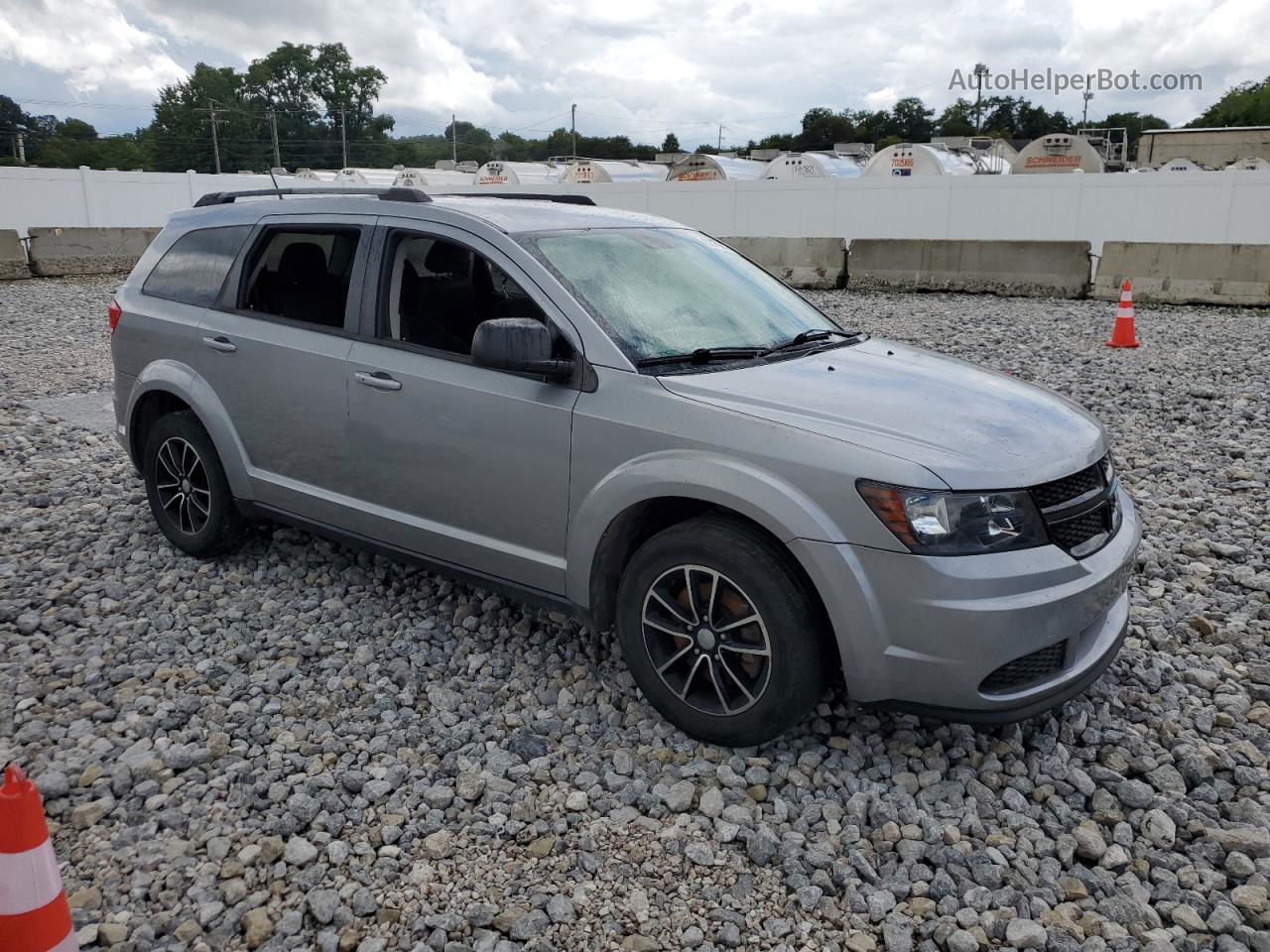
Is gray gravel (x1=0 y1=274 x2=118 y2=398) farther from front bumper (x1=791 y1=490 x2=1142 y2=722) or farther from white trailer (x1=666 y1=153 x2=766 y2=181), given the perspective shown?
white trailer (x1=666 y1=153 x2=766 y2=181)

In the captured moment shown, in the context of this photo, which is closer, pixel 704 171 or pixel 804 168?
pixel 804 168

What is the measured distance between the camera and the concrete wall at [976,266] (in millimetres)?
16078

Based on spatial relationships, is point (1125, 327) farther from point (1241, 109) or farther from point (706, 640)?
point (1241, 109)

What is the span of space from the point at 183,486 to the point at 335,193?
1.71 metres

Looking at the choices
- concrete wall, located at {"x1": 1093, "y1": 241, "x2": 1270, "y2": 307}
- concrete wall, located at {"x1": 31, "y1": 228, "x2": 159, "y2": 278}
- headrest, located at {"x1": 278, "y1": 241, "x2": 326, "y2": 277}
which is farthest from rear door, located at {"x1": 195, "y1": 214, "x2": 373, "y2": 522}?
concrete wall, located at {"x1": 31, "y1": 228, "x2": 159, "y2": 278}

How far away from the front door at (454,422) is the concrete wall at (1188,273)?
1409 cm

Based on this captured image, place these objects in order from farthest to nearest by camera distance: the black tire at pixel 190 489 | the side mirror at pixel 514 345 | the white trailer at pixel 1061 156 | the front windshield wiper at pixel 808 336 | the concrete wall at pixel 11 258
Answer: the white trailer at pixel 1061 156 < the concrete wall at pixel 11 258 < the black tire at pixel 190 489 < the front windshield wiper at pixel 808 336 < the side mirror at pixel 514 345

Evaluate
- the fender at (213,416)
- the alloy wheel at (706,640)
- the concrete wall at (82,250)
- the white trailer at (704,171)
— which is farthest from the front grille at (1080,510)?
the white trailer at (704,171)

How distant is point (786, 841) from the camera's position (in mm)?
3078

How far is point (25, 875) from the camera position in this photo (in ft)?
6.89

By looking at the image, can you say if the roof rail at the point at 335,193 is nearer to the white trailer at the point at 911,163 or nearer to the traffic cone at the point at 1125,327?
the traffic cone at the point at 1125,327

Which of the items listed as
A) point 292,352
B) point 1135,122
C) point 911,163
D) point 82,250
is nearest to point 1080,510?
point 292,352

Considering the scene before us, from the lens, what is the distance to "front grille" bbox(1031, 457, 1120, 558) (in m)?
3.20

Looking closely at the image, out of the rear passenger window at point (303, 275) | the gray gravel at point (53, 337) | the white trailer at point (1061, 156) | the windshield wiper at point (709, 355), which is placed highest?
the white trailer at point (1061, 156)
